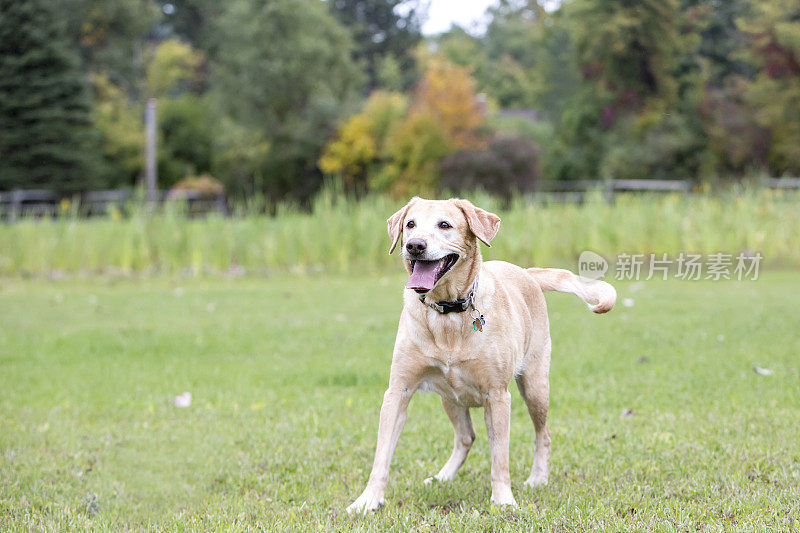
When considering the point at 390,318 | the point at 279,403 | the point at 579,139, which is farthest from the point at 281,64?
the point at 279,403

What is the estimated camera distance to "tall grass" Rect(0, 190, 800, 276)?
1431 cm

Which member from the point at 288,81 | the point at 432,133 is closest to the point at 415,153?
the point at 432,133

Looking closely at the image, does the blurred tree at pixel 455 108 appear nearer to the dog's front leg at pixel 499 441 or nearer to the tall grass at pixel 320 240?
the tall grass at pixel 320 240

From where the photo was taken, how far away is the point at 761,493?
390 cm

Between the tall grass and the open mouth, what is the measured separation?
10380mm

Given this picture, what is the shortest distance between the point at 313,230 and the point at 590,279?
34.2ft

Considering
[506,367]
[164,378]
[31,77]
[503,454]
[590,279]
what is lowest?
[164,378]

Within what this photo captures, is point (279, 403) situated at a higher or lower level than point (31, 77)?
lower

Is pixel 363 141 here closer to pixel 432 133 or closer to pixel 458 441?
pixel 432 133

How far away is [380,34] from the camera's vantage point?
5697 centimetres

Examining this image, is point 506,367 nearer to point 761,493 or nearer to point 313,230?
point 761,493

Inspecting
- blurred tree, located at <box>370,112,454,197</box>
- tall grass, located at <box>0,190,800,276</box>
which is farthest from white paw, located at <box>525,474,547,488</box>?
blurred tree, located at <box>370,112,454,197</box>

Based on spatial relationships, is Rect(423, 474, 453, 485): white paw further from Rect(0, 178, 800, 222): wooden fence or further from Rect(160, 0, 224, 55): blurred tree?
Rect(160, 0, 224, 55): blurred tree
